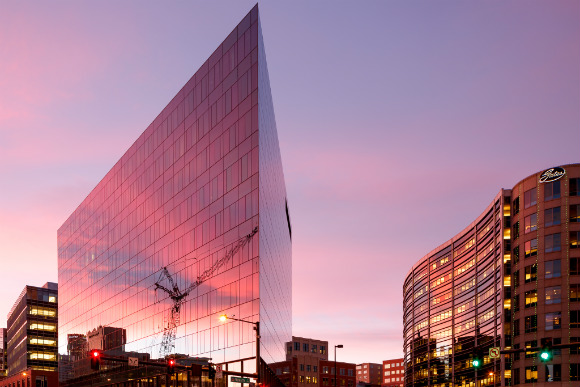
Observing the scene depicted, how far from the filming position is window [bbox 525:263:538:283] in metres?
127

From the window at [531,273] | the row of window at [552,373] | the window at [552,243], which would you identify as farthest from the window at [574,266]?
the row of window at [552,373]

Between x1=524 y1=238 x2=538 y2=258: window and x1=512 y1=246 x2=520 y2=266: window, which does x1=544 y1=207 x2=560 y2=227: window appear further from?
x1=512 y1=246 x2=520 y2=266: window

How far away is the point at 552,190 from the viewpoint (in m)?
125

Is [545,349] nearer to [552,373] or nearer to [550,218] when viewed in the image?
[552,373]

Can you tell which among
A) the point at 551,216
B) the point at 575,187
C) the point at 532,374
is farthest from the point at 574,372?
the point at 575,187

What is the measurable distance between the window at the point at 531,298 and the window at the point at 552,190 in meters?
18.1

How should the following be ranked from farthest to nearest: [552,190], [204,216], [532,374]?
[552,190] < [532,374] < [204,216]

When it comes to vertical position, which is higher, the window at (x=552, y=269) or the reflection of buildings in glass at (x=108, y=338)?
the window at (x=552, y=269)

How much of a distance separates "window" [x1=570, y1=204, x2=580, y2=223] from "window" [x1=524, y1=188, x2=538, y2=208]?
23.5 feet

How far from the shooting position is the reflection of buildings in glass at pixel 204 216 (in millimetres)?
61062

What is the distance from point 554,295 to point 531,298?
16.1 feet

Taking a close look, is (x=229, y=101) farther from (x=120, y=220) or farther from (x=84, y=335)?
(x=84, y=335)

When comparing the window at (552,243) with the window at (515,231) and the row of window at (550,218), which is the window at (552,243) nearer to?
the row of window at (550,218)

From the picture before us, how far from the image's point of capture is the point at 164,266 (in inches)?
3004
